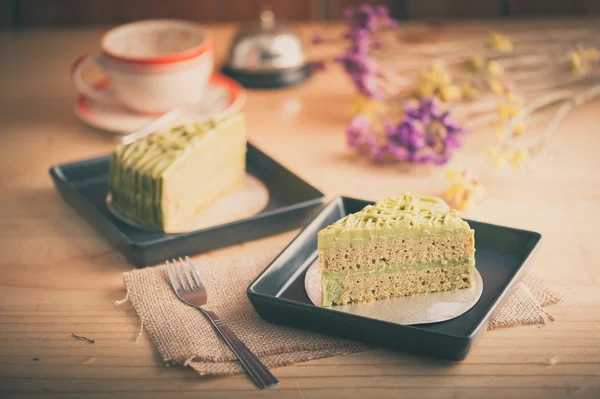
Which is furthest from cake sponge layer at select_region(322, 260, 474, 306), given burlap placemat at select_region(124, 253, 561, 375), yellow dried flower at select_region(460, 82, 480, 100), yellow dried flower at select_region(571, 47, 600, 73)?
yellow dried flower at select_region(571, 47, 600, 73)

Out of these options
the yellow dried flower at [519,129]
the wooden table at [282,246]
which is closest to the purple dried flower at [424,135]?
the wooden table at [282,246]

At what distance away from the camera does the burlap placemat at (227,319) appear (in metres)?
1.51

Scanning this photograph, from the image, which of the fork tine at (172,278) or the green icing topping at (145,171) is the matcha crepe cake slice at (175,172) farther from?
the fork tine at (172,278)

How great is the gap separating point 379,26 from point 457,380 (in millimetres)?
1503

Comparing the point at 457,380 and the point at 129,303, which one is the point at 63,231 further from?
the point at 457,380

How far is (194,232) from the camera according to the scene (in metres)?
1.83

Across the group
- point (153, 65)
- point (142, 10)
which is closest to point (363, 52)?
point (153, 65)

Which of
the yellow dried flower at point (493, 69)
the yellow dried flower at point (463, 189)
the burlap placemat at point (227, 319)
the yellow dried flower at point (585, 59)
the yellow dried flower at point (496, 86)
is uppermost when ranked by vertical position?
the yellow dried flower at point (585, 59)

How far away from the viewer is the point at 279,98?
2742mm

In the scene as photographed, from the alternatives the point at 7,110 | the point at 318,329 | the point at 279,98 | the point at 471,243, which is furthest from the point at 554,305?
the point at 7,110

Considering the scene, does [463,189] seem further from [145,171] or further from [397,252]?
[145,171]

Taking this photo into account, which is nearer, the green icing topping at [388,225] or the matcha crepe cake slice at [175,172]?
the green icing topping at [388,225]

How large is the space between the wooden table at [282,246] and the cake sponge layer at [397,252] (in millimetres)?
190

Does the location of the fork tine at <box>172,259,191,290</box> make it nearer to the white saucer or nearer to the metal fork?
the metal fork
